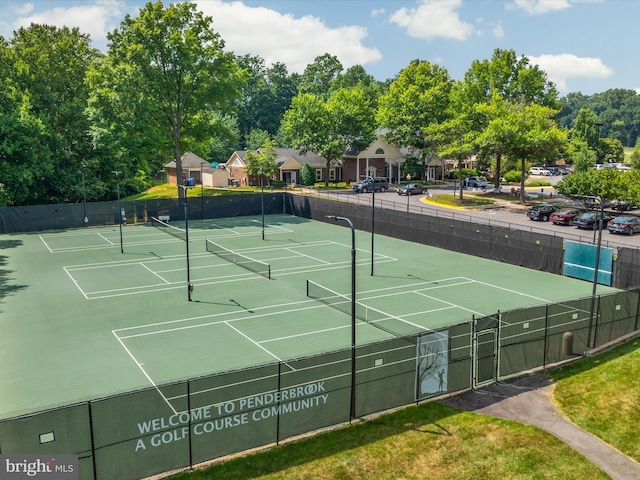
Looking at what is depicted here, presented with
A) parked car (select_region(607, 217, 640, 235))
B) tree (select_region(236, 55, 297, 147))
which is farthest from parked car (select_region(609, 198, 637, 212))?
tree (select_region(236, 55, 297, 147))

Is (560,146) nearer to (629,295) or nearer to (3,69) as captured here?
(629,295)

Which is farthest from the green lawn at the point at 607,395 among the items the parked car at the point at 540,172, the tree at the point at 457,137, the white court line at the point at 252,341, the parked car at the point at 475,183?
the parked car at the point at 540,172

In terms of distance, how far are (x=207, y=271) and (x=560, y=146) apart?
141 feet

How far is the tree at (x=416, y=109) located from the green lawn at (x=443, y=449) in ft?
214

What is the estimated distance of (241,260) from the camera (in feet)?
132

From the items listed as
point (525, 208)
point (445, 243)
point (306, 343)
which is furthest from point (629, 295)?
point (525, 208)

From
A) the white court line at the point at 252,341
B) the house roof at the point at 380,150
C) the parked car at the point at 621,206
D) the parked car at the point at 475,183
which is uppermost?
the house roof at the point at 380,150

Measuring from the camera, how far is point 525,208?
62.7 m

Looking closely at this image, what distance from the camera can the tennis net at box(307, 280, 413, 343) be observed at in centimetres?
2606

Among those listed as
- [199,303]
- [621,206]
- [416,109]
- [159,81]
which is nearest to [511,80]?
[416,109]

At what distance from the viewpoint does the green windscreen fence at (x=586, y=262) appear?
3297 centimetres

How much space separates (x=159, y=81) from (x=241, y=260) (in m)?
31.5

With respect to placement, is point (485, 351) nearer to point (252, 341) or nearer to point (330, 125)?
point (252, 341)

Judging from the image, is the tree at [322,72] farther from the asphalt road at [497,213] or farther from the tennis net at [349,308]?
the tennis net at [349,308]
